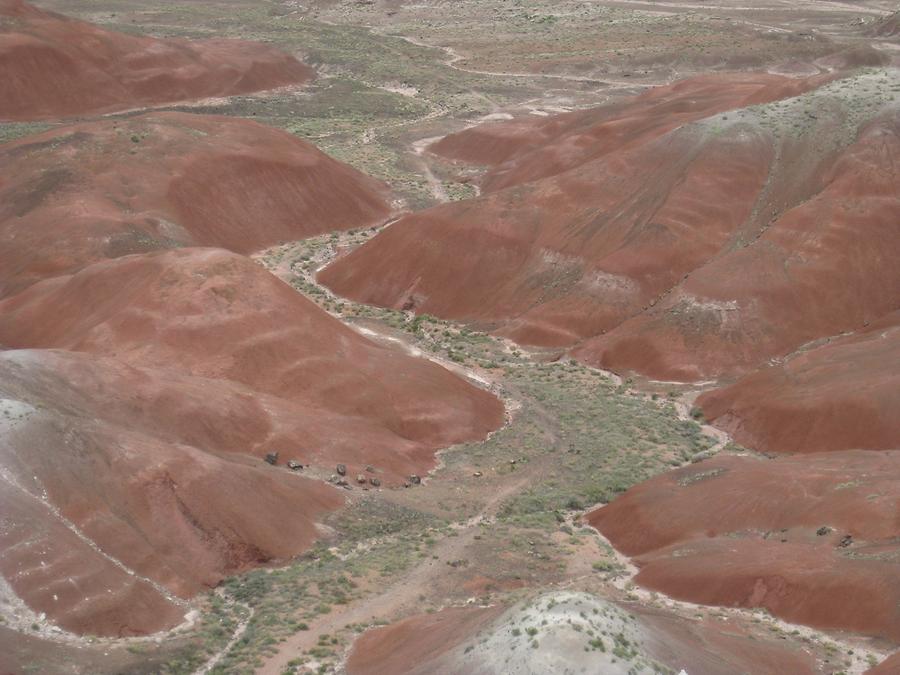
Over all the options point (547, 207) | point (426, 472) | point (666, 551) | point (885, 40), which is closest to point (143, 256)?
point (426, 472)

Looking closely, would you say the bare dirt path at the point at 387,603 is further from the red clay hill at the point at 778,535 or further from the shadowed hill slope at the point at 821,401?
the shadowed hill slope at the point at 821,401

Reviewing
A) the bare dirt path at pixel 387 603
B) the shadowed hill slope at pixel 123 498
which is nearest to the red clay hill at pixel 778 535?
the bare dirt path at pixel 387 603

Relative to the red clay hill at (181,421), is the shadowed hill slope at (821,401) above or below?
below

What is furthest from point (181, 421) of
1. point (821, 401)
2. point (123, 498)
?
point (821, 401)

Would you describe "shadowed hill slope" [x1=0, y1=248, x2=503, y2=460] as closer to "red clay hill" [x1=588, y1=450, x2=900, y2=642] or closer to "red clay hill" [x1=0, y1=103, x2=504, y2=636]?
"red clay hill" [x1=0, y1=103, x2=504, y2=636]

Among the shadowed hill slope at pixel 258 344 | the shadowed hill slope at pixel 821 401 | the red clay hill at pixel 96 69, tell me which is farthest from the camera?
the red clay hill at pixel 96 69

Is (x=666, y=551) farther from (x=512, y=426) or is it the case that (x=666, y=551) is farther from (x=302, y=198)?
(x=302, y=198)
